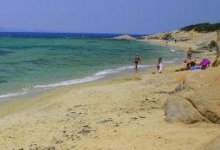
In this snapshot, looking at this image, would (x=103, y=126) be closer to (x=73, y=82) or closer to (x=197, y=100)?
(x=197, y=100)

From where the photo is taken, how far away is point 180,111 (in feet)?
41.7

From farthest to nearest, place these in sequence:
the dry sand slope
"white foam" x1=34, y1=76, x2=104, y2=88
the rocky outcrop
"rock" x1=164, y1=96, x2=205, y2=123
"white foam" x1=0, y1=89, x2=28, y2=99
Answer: "white foam" x1=34, y1=76, x2=104, y2=88 < "white foam" x1=0, y1=89, x2=28, y2=99 < "rock" x1=164, y1=96, x2=205, y2=123 < the rocky outcrop < the dry sand slope

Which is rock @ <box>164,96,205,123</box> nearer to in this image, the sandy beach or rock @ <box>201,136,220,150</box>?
the sandy beach

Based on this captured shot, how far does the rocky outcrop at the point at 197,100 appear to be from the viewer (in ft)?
39.6

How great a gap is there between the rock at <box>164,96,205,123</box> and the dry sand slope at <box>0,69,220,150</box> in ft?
0.54

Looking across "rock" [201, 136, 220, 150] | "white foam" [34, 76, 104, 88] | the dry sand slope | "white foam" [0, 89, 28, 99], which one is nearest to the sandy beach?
the dry sand slope

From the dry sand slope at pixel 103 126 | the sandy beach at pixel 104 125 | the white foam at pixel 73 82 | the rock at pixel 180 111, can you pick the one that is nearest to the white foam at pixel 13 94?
the white foam at pixel 73 82

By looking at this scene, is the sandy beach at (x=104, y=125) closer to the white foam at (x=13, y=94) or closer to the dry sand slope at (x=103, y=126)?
the dry sand slope at (x=103, y=126)

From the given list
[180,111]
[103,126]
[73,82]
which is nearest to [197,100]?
[180,111]

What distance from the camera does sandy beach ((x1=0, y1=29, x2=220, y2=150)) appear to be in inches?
456

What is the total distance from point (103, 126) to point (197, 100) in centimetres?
296

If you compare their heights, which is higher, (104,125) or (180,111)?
(180,111)

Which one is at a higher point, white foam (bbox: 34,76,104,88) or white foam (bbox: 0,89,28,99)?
white foam (bbox: 0,89,28,99)

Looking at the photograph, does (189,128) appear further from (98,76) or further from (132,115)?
(98,76)
